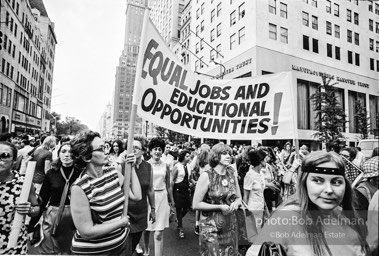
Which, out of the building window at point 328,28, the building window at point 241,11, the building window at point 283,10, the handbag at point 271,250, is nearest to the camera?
the handbag at point 271,250

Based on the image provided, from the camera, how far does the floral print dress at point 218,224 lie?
274cm

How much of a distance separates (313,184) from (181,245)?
3884 mm

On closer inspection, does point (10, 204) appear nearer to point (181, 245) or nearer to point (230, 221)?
point (230, 221)

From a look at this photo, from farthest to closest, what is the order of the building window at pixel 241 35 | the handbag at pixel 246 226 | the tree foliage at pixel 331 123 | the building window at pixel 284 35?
1. the building window at pixel 241 35
2. the building window at pixel 284 35
3. the tree foliage at pixel 331 123
4. the handbag at pixel 246 226

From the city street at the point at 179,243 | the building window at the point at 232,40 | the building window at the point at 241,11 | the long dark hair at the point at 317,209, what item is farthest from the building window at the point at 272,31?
the long dark hair at the point at 317,209

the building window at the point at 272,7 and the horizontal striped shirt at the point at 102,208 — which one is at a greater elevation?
the building window at the point at 272,7

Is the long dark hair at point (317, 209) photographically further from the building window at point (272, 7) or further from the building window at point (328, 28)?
the building window at point (328, 28)

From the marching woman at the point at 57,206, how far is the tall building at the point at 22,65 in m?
27.5

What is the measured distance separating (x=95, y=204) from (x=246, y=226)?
2.75 meters

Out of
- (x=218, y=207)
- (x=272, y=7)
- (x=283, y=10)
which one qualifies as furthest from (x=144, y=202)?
Result: (x=283, y=10)

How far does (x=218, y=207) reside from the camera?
2766mm

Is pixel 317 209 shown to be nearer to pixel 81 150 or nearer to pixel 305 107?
pixel 81 150

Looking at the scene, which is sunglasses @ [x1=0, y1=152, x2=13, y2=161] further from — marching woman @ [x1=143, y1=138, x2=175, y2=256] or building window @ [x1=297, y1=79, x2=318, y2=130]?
building window @ [x1=297, y1=79, x2=318, y2=130]

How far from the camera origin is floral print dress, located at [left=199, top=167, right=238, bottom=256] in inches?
108
